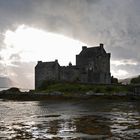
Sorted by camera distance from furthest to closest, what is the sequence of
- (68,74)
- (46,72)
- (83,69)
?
1. (83,69)
2. (46,72)
3. (68,74)

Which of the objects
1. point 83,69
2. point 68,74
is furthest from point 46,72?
point 83,69

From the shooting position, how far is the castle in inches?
3009

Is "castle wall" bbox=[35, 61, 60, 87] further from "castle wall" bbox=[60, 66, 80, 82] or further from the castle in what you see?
"castle wall" bbox=[60, 66, 80, 82]

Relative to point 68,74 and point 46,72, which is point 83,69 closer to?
point 68,74

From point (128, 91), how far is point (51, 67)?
19853 millimetres

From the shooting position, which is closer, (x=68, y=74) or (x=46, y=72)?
(x=68, y=74)

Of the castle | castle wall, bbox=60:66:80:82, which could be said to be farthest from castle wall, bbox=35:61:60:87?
castle wall, bbox=60:66:80:82

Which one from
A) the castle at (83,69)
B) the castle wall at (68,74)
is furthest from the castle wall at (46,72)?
the castle wall at (68,74)

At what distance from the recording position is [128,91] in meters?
65.1

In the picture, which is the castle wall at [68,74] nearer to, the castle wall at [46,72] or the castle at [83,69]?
the castle at [83,69]

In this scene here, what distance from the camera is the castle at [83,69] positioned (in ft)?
251

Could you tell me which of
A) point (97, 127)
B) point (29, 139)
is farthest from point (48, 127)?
point (29, 139)

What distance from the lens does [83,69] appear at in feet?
257

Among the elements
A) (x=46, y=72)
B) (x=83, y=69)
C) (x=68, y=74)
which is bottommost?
(x=68, y=74)
